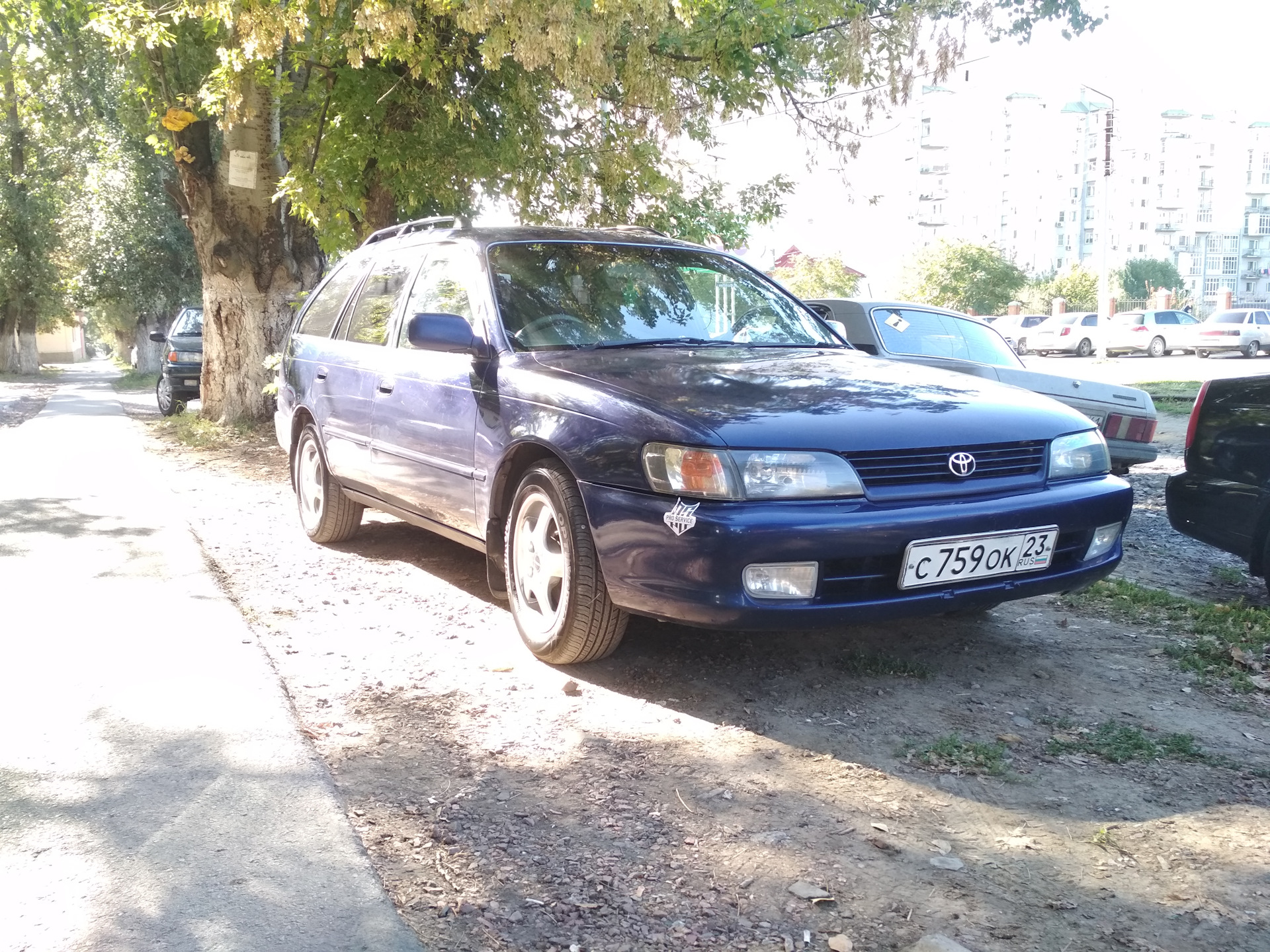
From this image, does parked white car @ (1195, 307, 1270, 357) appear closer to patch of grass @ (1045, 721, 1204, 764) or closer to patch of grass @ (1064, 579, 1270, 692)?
patch of grass @ (1064, 579, 1270, 692)

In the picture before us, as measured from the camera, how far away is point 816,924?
2533mm

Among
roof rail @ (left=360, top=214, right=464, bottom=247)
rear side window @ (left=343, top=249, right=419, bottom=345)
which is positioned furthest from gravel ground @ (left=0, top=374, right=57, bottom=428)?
rear side window @ (left=343, top=249, right=419, bottom=345)

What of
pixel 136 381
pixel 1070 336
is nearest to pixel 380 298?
pixel 136 381

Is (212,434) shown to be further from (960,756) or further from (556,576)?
(960,756)

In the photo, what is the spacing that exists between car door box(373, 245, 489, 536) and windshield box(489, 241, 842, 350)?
0.20 metres

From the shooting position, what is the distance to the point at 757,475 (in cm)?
363

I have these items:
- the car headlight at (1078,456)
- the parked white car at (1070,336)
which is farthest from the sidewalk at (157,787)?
the parked white car at (1070,336)

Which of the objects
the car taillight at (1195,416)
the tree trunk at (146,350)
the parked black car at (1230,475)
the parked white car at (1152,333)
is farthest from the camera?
the parked white car at (1152,333)

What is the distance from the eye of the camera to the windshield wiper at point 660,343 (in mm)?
4723

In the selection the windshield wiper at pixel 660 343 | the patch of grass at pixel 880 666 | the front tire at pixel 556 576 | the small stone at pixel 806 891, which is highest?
the windshield wiper at pixel 660 343

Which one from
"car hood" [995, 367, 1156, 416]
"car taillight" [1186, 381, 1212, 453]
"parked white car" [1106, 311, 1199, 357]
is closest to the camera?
"car taillight" [1186, 381, 1212, 453]

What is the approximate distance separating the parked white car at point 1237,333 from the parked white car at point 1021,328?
7719mm

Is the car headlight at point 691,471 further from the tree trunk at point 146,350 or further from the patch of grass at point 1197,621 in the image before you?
the tree trunk at point 146,350

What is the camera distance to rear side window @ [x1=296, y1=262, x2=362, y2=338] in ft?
21.4
